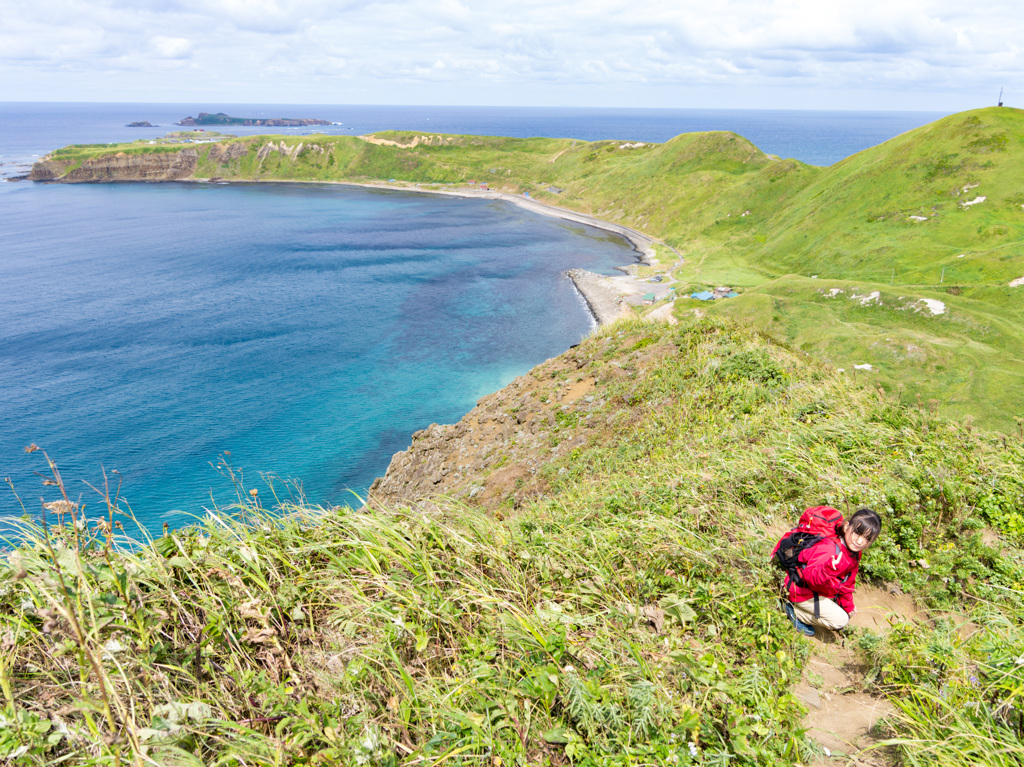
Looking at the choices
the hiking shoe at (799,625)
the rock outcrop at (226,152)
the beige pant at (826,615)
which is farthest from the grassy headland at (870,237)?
the rock outcrop at (226,152)

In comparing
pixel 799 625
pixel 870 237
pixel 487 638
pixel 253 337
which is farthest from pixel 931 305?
pixel 253 337

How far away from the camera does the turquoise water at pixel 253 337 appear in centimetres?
4016

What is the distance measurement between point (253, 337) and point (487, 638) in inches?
2616

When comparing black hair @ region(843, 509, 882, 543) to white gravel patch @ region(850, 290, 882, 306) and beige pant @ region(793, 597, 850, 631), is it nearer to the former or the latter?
beige pant @ region(793, 597, 850, 631)

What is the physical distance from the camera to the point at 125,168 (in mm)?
181875

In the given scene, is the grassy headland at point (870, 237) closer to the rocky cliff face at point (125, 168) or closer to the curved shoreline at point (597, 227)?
the curved shoreline at point (597, 227)

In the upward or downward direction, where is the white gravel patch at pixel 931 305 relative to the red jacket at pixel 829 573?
upward

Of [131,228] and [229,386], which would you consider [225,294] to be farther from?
[131,228]

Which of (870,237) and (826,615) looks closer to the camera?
(826,615)

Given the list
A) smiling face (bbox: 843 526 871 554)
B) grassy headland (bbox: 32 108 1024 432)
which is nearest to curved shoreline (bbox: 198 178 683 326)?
grassy headland (bbox: 32 108 1024 432)

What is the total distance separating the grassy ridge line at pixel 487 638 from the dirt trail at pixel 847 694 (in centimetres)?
21

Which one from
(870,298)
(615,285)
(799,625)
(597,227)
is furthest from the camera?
(597,227)

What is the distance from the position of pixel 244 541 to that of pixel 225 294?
83999 millimetres

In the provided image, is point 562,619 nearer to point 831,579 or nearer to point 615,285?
point 831,579
